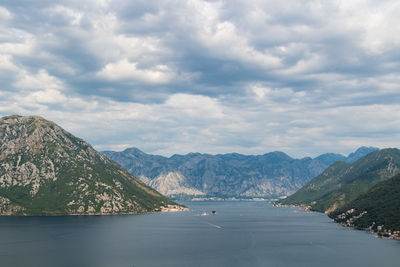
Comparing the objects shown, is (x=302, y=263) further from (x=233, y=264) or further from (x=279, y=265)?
(x=233, y=264)

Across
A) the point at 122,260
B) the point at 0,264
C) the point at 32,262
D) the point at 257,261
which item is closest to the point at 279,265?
the point at 257,261

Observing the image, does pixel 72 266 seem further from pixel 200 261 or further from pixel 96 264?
pixel 200 261

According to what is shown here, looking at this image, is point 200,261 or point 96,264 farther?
point 200,261

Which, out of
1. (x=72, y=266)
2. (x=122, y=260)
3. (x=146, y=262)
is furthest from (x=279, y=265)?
(x=72, y=266)

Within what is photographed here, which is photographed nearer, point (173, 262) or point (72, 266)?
point (72, 266)

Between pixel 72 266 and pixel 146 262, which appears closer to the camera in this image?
pixel 72 266

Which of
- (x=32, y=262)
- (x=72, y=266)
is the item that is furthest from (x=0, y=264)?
(x=72, y=266)

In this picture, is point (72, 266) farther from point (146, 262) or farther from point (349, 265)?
point (349, 265)
